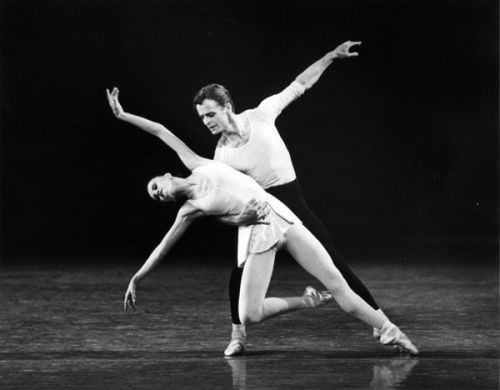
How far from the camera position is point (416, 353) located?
372 centimetres

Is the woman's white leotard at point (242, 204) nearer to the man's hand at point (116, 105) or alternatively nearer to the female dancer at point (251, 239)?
the female dancer at point (251, 239)

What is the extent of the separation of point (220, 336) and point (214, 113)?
112cm

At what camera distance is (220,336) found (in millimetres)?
4309

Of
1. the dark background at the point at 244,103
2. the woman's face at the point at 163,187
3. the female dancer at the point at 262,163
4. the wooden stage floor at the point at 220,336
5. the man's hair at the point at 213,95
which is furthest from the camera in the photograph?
the dark background at the point at 244,103

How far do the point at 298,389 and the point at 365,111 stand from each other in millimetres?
5778

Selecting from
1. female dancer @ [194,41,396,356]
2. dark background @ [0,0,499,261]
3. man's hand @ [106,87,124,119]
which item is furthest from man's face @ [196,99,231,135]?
dark background @ [0,0,499,261]

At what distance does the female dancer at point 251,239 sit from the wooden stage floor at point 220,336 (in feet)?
0.66

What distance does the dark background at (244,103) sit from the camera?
819cm

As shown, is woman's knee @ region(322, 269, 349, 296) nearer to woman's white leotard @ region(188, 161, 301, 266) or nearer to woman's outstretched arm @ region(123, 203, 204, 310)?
woman's white leotard @ region(188, 161, 301, 266)

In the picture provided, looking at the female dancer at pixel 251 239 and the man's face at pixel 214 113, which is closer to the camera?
the female dancer at pixel 251 239

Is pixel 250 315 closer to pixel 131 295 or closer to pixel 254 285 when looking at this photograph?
pixel 254 285

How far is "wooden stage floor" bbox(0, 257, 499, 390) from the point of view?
331 cm

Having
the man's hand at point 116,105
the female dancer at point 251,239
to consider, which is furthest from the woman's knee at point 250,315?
the man's hand at point 116,105

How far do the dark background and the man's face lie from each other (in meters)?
4.41
